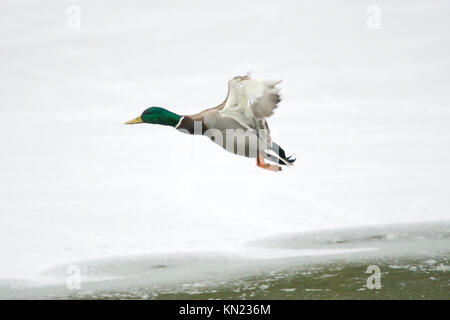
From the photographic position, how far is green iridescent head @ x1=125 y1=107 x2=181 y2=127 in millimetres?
5199

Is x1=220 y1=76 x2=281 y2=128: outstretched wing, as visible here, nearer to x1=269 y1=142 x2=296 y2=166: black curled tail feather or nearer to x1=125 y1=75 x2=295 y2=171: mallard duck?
x1=125 y1=75 x2=295 y2=171: mallard duck

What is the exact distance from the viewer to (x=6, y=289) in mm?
8227

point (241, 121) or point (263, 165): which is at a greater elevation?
point (241, 121)

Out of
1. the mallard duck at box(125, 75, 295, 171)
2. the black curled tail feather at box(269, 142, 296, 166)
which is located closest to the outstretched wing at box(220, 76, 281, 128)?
the mallard duck at box(125, 75, 295, 171)

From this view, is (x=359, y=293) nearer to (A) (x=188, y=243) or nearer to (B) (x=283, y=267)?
(B) (x=283, y=267)

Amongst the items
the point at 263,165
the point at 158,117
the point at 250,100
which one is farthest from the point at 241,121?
the point at 158,117

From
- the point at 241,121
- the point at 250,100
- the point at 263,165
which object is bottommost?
the point at 263,165

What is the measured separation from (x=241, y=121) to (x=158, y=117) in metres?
0.80

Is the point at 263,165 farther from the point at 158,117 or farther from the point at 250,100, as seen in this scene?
the point at 158,117

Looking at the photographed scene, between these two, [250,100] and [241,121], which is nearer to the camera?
[250,100]

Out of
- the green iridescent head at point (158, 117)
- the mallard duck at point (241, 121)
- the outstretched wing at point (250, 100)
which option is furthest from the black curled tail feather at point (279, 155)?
the green iridescent head at point (158, 117)

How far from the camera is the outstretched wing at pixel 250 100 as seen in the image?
5016 mm

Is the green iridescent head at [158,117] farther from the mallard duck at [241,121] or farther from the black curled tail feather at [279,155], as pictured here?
the black curled tail feather at [279,155]

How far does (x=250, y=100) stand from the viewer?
16.7ft
